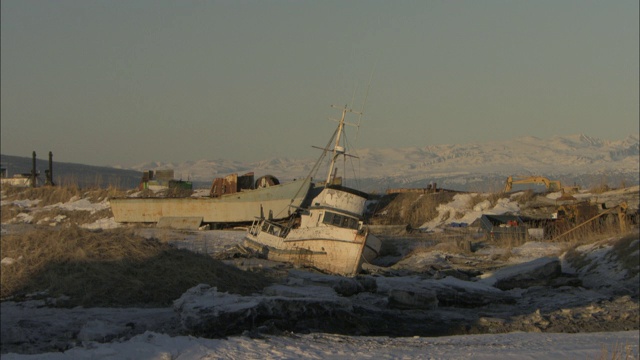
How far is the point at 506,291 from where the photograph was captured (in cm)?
2117

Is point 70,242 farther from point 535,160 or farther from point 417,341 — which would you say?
point 535,160

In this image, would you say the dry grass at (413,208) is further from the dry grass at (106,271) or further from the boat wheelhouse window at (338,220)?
the dry grass at (106,271)

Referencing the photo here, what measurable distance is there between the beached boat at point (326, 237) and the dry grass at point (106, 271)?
6.17 metres

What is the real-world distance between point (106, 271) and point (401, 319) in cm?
666

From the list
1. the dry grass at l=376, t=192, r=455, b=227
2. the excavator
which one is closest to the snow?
the dry grass at l=376, t=192, r=455, b=227

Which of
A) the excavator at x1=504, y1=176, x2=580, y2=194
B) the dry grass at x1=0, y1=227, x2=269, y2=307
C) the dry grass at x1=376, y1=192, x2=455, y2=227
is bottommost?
the dry grass at x1=0, y1=227, x2=269, y2=307

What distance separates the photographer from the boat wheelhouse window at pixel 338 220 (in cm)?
2936

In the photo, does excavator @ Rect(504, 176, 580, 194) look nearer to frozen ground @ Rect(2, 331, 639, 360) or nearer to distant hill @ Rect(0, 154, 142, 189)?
frozen ground @ Rect(2, 331, 639, 360)

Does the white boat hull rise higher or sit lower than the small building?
lower

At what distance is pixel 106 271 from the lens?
1912 cm

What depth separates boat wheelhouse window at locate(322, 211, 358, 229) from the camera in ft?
96.3

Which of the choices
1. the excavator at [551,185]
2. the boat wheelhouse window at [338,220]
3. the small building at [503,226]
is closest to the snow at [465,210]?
the excavator at [551,185]

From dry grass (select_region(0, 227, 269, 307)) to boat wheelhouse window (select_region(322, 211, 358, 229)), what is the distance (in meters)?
7.92

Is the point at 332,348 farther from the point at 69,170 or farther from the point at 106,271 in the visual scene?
the point at 69,170
